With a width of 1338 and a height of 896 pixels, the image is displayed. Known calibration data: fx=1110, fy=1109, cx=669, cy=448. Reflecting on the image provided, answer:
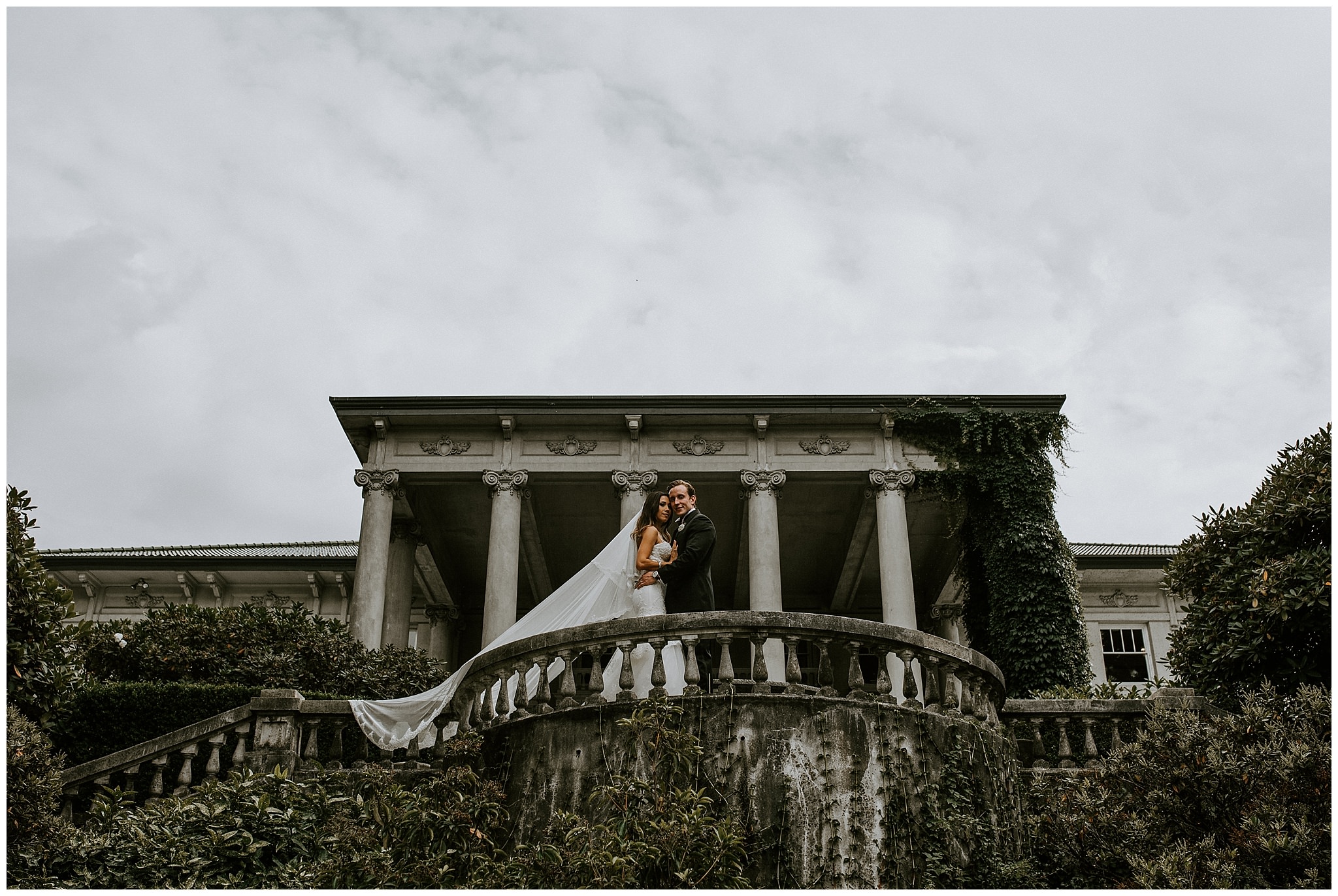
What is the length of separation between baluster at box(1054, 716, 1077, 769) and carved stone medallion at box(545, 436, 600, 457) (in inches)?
517

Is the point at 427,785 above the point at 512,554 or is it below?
below

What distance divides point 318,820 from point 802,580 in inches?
868

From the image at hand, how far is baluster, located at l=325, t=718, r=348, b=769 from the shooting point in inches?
376

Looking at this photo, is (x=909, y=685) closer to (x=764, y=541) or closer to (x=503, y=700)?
(x=503, y=700)

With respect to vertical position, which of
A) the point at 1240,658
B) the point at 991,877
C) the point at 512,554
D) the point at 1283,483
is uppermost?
the point at 512,554

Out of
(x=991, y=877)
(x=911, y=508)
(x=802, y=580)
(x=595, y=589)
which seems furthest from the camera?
(x=802, y=580)

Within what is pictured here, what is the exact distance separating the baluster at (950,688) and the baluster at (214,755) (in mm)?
6192

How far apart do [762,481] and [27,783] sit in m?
15.3

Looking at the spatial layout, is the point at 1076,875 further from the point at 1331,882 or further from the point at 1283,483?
the point at 1283,483

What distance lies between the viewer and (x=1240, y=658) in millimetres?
10211

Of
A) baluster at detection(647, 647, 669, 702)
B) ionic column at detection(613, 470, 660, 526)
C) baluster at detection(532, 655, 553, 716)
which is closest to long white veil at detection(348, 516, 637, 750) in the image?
baluster at detection(532, 655, 553, 716)

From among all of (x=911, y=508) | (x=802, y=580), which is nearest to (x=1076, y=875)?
(x=911, y=508)

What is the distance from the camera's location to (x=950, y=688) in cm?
870

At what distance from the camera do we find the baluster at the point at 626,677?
8.21 metres
